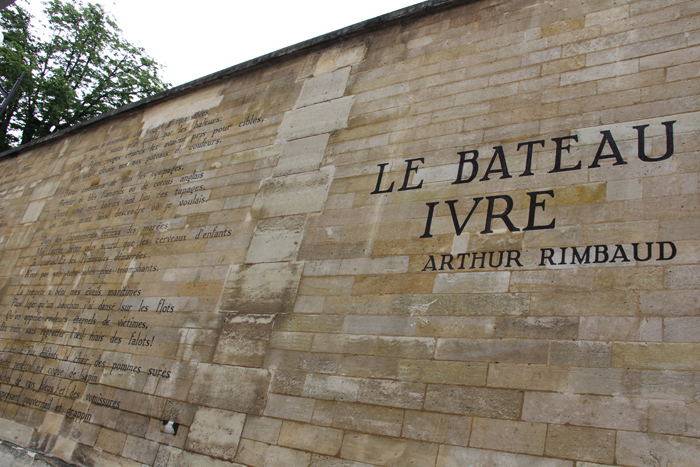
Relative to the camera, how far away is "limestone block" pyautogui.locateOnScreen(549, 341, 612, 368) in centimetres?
319

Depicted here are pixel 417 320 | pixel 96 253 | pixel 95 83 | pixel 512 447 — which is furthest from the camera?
pixel 95 83

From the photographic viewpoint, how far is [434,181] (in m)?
4.55

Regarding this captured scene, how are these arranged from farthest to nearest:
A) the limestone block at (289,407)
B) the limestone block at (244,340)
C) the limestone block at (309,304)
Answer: the limestone block at (244,340), the limestone block at (309,304), the limestone block at (289,407)

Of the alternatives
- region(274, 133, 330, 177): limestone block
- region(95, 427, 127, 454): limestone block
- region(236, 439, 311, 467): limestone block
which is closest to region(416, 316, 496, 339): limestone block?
region(236, 439, 311, 467): limestone block

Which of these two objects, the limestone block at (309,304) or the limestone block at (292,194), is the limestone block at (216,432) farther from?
the limestone block at (292,194)

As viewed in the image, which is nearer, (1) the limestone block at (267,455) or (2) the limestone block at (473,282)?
(2) the limestone block at (473,282)

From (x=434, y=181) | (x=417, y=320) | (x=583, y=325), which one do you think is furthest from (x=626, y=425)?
(x=434, y=181)

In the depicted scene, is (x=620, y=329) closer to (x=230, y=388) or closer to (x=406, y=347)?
(x=406, y=347)

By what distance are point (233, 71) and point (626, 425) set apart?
6549 mm

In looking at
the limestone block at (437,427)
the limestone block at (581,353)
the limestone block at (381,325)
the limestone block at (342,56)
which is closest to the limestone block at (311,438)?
the limestone block at (437,427)

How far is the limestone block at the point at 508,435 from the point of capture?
3.14 meters

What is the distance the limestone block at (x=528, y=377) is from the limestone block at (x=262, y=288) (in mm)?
2052

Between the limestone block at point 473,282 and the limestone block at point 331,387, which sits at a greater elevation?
the limestone block at point 473,282

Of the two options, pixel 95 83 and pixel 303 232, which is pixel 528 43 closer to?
pixel 303 232
